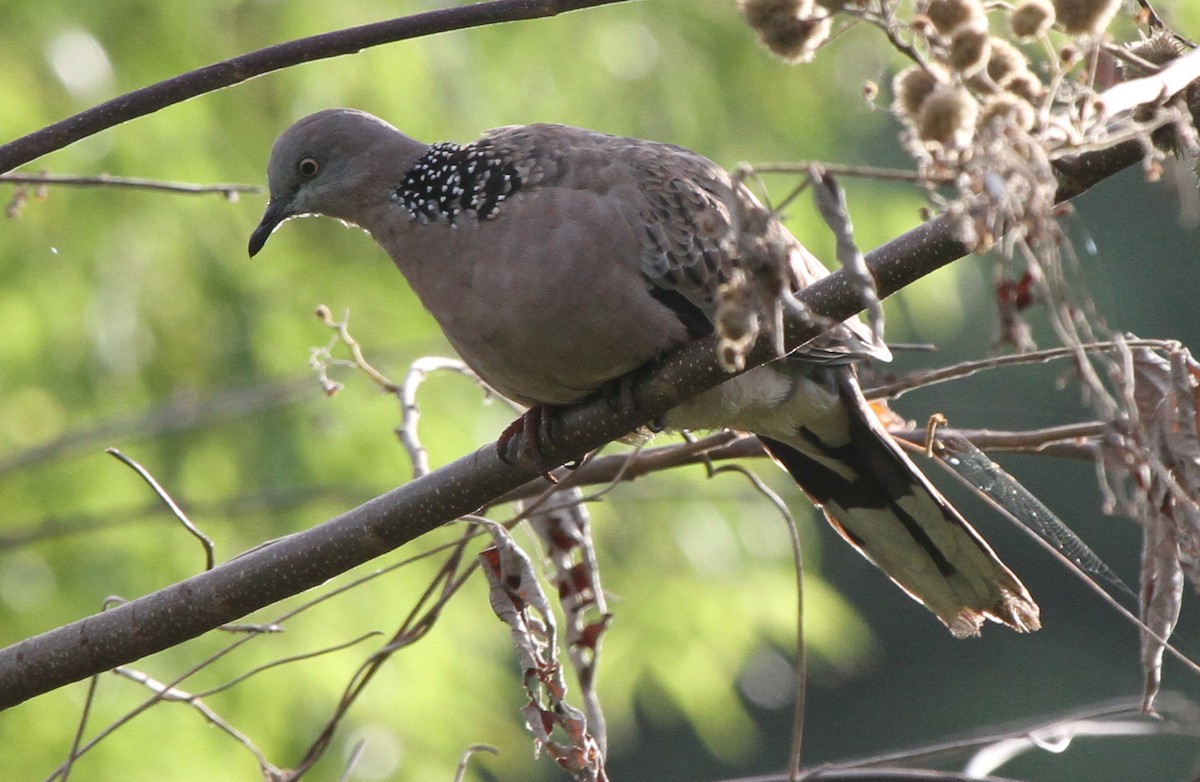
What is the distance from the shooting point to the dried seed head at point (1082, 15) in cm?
142

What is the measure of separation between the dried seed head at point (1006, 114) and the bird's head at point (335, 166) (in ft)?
6.42

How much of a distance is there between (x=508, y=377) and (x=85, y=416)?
3691 millimetres

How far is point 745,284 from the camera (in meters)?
1.35

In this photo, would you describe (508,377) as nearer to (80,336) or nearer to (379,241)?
(379,241)

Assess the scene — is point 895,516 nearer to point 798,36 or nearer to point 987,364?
point 987,364

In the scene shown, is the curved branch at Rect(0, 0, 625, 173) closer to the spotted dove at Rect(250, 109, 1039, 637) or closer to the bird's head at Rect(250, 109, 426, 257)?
the spotted dove at Rect(250, 109, 1039, 637)

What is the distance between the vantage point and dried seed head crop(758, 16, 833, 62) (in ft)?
4.85

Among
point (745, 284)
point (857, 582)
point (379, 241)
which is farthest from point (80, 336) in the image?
point (857, 582)

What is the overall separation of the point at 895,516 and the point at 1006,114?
1856mm

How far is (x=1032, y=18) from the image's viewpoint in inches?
56.6

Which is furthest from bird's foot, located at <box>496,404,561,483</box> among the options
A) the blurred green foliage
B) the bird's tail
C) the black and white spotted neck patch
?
the blurred green foliage

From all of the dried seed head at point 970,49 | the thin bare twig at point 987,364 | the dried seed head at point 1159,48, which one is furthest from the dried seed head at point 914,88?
the dried seed head at point 1159,48

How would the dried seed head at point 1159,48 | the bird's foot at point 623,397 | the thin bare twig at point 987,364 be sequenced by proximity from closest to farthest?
the dried seed head at point 1159,48 → the thin bare twig at point 987,364 → the bird's foot at point 623,397

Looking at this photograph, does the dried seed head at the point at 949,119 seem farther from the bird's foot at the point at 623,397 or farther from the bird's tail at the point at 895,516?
the bird's tail at the point at 895,516
